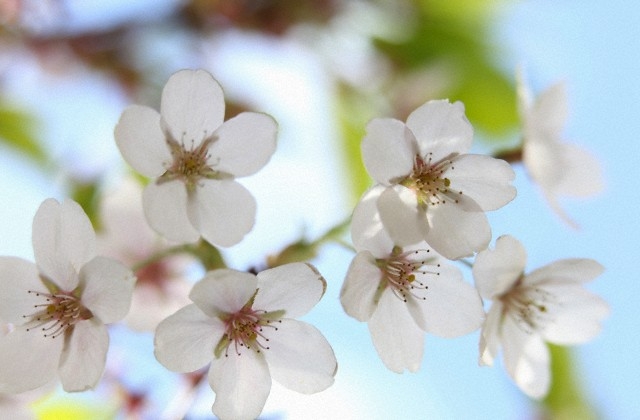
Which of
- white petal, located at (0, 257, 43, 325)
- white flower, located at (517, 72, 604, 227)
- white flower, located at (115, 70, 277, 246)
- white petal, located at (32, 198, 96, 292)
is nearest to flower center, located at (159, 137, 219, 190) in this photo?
white flower, located at (115, 70, 277, 246)

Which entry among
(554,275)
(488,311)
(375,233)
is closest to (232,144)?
(375,233)

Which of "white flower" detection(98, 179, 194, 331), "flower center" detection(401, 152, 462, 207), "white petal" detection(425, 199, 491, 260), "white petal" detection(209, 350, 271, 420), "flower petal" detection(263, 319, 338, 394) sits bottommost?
"white flower" detection(98, 179, 194, 331)

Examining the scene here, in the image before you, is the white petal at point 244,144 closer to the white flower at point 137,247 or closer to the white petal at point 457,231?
the white petal at point 457,231

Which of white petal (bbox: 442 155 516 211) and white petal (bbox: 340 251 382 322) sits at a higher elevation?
white petal (bbox: 442 155 516 211)

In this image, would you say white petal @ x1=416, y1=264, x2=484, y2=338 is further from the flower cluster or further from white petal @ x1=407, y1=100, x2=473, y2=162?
white petal @ x1=407, y1=100, x2=473, y2=162

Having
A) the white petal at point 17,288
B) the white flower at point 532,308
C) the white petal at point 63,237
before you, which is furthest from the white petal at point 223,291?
the white flower at point 532,308

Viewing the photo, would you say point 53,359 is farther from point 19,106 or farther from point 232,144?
point 19,106
